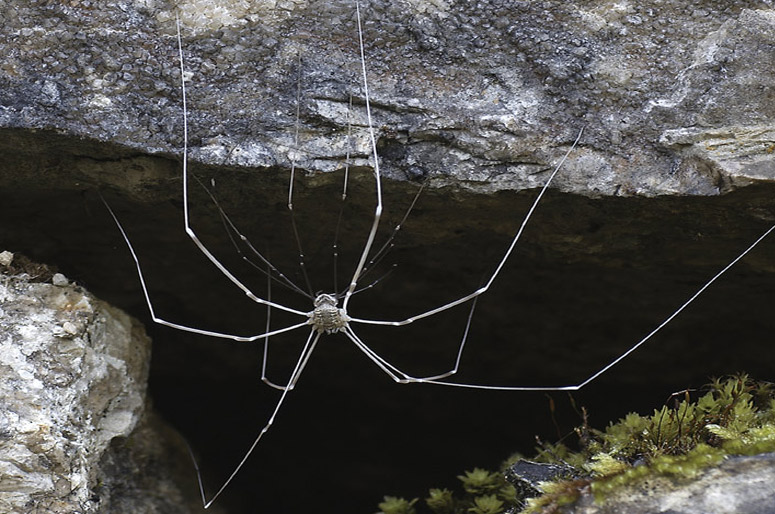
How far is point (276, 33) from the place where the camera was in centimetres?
235

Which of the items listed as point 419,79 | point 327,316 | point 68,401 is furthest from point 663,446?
point 68,401

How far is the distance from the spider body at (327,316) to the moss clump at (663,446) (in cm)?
78

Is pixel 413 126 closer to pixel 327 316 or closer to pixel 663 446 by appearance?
pixel 327 316

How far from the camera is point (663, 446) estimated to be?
2.15 m

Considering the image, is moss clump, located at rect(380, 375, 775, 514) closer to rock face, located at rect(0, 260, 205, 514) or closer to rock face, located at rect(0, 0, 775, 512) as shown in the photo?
rock face, located at rect(0, 0, 775, 512)

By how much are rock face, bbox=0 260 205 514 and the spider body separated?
69cm

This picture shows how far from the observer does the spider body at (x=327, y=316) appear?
2.59 metres

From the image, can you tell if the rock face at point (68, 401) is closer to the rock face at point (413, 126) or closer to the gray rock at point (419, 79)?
the rock face at point (413, 126)

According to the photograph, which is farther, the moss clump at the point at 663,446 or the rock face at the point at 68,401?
the rock face at the point at 68,401

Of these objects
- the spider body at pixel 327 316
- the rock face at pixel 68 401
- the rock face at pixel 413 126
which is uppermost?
the rock face at pixel 413 126

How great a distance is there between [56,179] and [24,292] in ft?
1.30

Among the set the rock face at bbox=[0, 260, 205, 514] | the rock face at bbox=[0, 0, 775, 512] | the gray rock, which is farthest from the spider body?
the rock face at bbox=[0, 260, 205, 514]

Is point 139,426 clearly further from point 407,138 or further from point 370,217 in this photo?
point 407,138

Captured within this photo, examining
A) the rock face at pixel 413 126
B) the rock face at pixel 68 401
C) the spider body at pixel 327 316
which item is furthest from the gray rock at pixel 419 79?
the rock face at pixel 68 401
